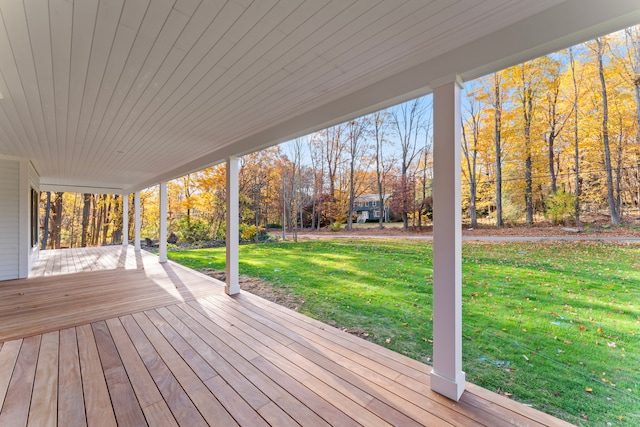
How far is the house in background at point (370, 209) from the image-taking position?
8.79 metres

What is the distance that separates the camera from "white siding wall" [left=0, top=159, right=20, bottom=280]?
15.7ft

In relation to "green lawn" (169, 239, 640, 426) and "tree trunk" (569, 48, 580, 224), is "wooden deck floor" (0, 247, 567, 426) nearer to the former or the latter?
"green lawn" (169, 239, 640, 426)

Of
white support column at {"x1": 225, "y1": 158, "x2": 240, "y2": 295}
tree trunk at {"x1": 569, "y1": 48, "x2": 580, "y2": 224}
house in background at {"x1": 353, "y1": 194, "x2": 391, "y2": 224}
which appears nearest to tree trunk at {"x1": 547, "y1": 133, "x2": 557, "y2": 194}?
tree trunk at {"x1": 569, "y1": 48, "x2": 580, "y2": 224}

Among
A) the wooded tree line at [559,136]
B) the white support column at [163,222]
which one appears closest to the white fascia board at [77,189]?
the white support column at [163,222]

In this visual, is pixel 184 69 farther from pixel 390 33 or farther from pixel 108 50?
pixel 390 33

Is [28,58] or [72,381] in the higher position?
[28,58]

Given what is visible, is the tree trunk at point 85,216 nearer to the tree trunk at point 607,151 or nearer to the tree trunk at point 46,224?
the tree trunk at point 46,224

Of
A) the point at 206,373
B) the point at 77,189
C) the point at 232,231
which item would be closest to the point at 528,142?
the point at 232,231

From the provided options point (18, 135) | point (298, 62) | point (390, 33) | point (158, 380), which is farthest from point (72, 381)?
point (18, 135)

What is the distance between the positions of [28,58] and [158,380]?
245 cm

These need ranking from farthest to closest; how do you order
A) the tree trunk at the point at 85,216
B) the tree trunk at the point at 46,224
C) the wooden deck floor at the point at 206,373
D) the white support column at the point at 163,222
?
the tree trunk at the point at 85,216, the tree trunk at the point at 46,224, the white support column at the point at 163,222, the wooden deck floor at the point at 206,373

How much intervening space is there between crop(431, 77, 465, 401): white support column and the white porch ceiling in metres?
0.23

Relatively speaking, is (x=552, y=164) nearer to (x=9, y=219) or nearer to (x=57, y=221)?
(x=9, y=219)

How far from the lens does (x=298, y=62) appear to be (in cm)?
173
